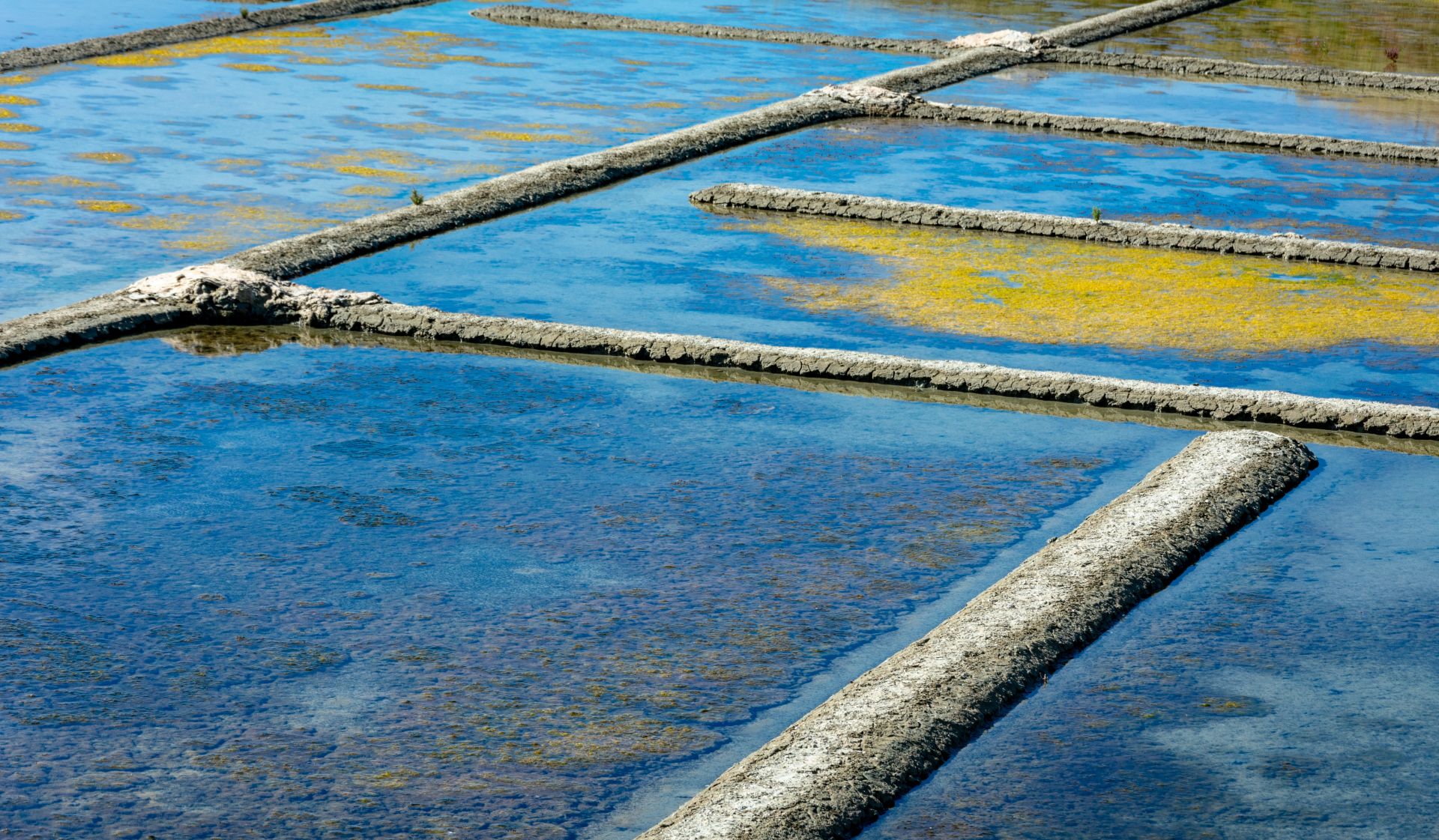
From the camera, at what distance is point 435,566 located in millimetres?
3549

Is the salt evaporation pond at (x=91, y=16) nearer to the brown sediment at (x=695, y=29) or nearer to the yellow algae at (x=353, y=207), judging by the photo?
the brown sediment at (x=695, y=29)

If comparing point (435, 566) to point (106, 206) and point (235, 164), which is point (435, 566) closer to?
point (106, 206)

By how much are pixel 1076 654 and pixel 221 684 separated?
1.57m

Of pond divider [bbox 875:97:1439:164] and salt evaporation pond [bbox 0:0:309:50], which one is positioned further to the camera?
salt evaporation pond [bbox 0:0:309:50]

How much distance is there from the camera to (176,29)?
11883 millimetres

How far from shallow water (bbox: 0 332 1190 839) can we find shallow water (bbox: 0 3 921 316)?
4.72 feet

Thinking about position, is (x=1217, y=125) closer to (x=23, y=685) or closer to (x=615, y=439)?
(x=615, y=439)

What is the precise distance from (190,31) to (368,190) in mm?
5455

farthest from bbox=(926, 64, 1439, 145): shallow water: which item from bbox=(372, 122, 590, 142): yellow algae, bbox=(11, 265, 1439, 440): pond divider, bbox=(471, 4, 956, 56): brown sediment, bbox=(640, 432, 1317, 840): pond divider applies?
bbox=(640, 432, 1317, 840): pond divider

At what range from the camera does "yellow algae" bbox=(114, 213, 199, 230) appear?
6.51m

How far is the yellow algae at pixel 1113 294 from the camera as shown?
18.3 ft

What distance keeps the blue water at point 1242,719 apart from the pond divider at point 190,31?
29.1ft

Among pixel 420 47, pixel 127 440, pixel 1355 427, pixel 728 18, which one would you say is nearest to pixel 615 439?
pixel 127 440

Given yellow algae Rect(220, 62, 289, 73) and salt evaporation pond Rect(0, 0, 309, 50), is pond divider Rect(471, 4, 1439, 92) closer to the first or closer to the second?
salt evaporation pond Rect(0, 0, 309, 50)
